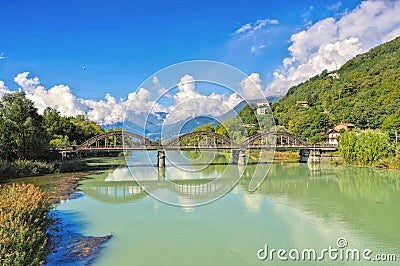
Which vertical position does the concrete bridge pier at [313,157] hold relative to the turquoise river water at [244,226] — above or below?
above

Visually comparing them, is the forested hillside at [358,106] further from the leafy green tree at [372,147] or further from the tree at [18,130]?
the tree at [18,130]

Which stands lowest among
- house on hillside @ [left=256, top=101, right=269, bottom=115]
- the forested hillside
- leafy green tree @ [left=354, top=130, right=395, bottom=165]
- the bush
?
the bush

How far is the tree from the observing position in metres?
22.8

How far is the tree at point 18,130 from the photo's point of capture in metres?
22.8

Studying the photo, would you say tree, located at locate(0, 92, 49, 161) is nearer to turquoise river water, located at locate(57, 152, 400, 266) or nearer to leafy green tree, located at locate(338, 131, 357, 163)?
turquoise river water, located at locate(57, 152, 400, 266)

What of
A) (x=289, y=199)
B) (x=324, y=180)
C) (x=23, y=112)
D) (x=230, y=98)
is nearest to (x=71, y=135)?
(x=23, y=112)

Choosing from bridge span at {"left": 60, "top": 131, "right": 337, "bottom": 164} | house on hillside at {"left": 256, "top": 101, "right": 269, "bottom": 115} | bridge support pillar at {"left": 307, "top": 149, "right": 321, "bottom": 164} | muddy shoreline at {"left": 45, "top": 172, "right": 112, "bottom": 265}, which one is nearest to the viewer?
muddy shoreline at {"left": 45, "top": 172, "right": 112, "bottom": 265}

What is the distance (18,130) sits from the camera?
23250 millimetres

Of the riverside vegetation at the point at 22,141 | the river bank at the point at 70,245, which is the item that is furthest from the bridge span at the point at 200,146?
the river bank at the point at 70,245

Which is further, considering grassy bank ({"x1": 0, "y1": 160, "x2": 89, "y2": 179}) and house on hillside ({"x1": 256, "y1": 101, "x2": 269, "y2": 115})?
grassy bank ({"x1": 0, "y1": 160, "x2": 89, "y2": 179})

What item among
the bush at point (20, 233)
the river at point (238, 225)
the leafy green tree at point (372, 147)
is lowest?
the river at point (238, 225)

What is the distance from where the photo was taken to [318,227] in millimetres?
9867

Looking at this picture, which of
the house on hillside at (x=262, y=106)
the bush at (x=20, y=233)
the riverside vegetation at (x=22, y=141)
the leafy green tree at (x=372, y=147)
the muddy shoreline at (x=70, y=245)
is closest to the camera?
the bush at (x=20, y=233)

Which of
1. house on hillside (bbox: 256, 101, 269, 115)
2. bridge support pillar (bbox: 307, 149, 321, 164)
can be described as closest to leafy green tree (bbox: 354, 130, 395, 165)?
bridge support pillar (bbox: 307, 149, 321, 164)
